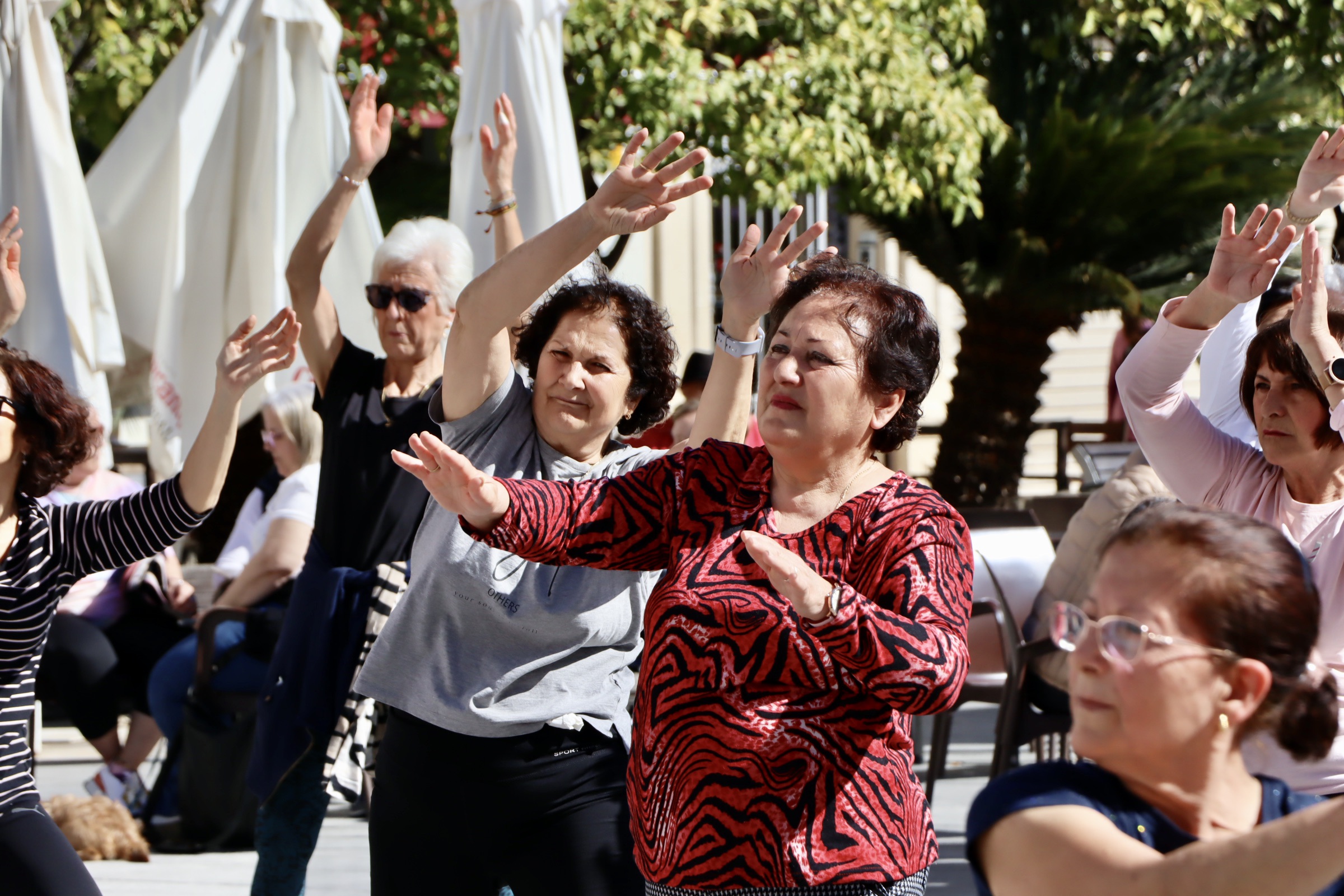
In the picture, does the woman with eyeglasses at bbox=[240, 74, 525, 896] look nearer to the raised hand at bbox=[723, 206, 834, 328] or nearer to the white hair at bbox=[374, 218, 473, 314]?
the white hair at bbox=[374, 218, 473, 314]

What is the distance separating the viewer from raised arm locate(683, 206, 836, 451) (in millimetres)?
2768

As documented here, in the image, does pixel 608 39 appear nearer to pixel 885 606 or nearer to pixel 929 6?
pixel 929 6

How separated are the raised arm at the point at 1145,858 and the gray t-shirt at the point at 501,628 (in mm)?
1147

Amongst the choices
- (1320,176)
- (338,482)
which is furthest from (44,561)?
(1320,176)

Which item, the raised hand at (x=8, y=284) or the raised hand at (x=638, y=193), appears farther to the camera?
the raised hand at (x=8, y=284)

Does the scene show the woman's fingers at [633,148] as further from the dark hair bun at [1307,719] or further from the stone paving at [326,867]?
the stone paving at [326,867]

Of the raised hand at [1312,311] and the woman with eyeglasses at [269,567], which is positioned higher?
the raised hand at [1312,311]

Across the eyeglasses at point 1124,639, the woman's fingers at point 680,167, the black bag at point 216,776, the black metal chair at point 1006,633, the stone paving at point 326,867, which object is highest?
the woman's fingers at point 680,167

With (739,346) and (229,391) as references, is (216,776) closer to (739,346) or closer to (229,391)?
(229,391)

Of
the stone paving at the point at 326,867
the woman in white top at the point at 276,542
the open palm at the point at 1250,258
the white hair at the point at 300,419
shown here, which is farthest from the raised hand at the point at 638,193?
the white hair at the point at 300,419

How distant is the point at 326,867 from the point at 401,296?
7.79 ft

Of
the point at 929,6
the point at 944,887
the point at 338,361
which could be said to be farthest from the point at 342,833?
the point at 929,6

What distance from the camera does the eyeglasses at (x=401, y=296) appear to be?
3686mm

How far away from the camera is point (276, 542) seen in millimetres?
5270
